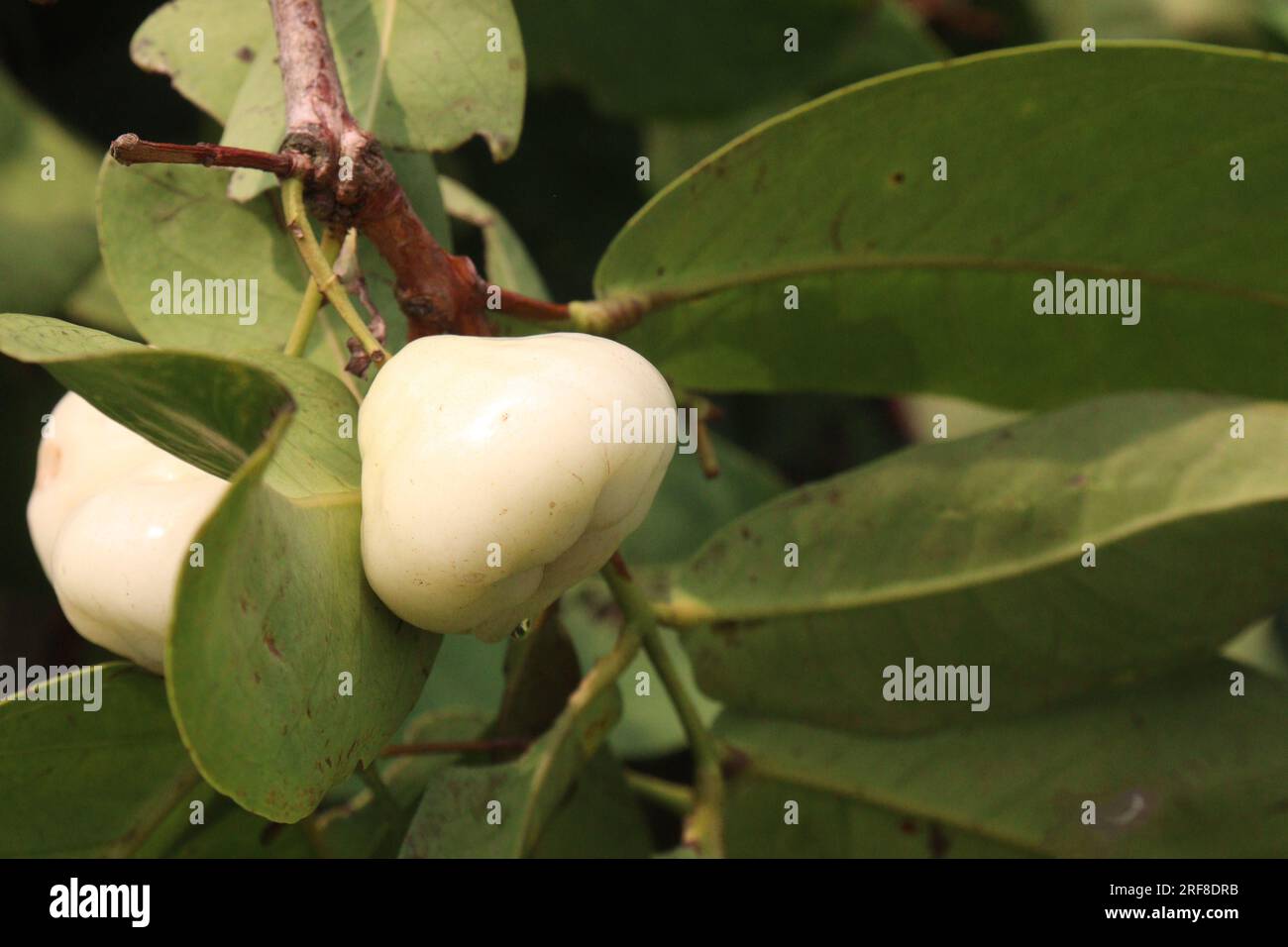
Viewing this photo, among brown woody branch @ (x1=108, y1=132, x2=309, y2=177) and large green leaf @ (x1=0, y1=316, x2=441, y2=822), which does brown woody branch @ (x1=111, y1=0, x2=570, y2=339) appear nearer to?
brown woody branch @ (x1=108, y1=132, x2=309, y2=177)

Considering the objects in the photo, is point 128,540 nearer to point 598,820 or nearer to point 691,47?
point 598,820

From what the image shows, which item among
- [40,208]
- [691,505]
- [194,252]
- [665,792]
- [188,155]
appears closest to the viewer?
[188,155]

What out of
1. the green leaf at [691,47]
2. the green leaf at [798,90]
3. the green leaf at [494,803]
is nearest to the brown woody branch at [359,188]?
the green leaf at [494,803]

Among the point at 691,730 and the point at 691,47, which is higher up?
the point at 691,47

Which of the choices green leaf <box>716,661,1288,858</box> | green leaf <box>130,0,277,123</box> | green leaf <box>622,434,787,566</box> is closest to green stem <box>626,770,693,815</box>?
green leaf <box>716,661,1288,858</box>

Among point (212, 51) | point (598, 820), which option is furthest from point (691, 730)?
point (212, 51)

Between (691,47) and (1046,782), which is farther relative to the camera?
(691,47)
